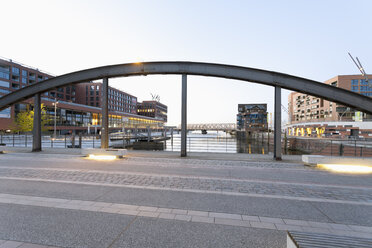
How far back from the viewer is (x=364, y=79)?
71.5 m

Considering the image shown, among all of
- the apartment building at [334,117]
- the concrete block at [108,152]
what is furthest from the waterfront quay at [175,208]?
the apartment building at [334,117]

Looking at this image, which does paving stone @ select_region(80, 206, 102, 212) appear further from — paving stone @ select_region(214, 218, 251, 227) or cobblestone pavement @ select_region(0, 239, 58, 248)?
paving stone @ select_region(214, 218, 251, 227)

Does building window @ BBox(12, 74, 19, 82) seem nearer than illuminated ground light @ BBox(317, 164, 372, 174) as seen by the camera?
No

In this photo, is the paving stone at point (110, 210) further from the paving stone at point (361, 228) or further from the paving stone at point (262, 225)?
the paving stone at point (361, 228)

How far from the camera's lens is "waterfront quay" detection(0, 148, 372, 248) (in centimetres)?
326

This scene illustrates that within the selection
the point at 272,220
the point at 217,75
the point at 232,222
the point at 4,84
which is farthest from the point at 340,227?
the point at 4,84

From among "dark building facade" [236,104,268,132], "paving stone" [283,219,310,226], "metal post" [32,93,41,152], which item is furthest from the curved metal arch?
"dark building facade" [236,104,268,132]

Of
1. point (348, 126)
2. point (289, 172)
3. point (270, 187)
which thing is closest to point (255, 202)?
point (270, 187)

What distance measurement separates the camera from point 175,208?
4.49m

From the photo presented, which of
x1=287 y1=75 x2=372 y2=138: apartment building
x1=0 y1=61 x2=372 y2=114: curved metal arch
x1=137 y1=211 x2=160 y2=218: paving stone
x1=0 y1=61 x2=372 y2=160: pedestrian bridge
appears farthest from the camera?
x1=287 y1=75 x2=372 y2=138: apartment building

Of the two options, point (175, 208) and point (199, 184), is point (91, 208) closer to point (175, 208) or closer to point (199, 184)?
point (175, 208)

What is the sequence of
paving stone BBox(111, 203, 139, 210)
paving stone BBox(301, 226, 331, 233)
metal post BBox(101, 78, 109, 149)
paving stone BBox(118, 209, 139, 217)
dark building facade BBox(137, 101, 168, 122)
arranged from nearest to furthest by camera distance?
paving stone BBox(301, 226, 331, 233), paving stone BBox(118, 209, 139, 217), paving stone BBox(111, 203, 139, 210), metal post BBox(101, 78, 109, 149), dark building facade BBox(137, 101, 168, 122)

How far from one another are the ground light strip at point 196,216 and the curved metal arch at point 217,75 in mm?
9141

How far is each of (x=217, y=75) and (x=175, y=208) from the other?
9581 millimetres
